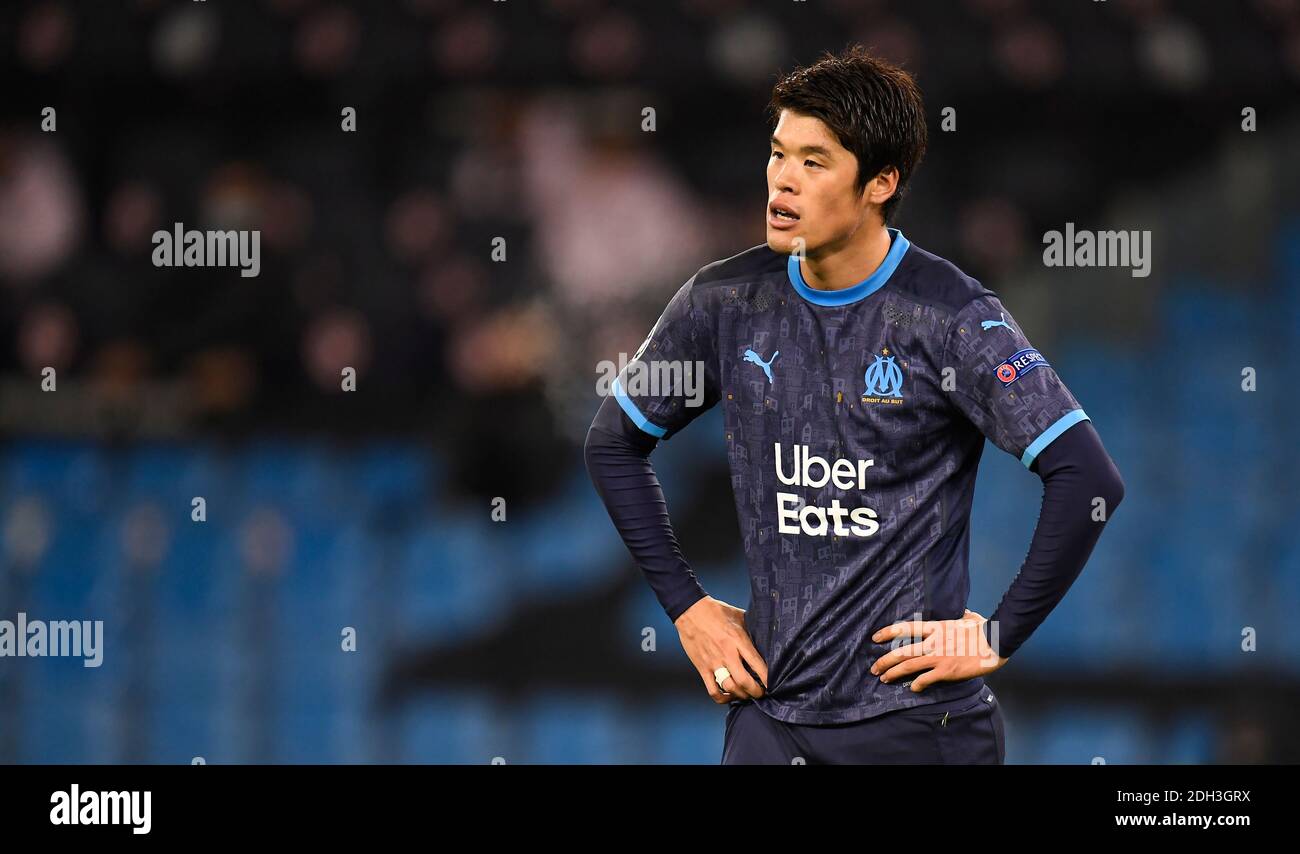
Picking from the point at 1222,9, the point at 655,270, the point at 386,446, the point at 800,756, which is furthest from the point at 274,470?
the point at 1222,9

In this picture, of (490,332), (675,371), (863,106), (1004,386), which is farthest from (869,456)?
(490,332)

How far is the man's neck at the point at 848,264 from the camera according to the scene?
2.04 meters

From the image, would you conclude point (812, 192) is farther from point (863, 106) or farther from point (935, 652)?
point (935, 652)

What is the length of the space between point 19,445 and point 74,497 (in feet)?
0.83

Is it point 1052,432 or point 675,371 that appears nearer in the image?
point 1052,432

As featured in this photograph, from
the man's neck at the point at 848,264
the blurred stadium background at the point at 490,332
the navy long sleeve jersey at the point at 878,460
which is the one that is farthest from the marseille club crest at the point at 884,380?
the blurred stadium background at the point at 490,332

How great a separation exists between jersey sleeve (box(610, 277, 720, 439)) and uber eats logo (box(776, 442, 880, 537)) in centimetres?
18

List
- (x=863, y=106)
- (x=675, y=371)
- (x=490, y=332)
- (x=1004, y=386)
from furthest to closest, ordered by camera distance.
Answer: (x=490, y=332)
(x=675, y=371)
(x=863, y=106)
(x=1004, y=386)

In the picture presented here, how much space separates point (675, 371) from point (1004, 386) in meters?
0.50

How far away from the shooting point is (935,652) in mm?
1972

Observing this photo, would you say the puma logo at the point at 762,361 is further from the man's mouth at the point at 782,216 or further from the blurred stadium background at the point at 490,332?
the blurred stadium background at the point at 490,332

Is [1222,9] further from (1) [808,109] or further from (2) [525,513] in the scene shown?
(1) [808,109]

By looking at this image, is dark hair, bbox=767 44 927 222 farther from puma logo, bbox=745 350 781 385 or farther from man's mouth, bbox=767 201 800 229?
puma logo, bbox=745 350 781 385

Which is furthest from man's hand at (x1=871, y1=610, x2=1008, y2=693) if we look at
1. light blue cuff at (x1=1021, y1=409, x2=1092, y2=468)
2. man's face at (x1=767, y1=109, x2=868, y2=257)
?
man's face at (x1=767, y1=109, x2=868, y2=257)
